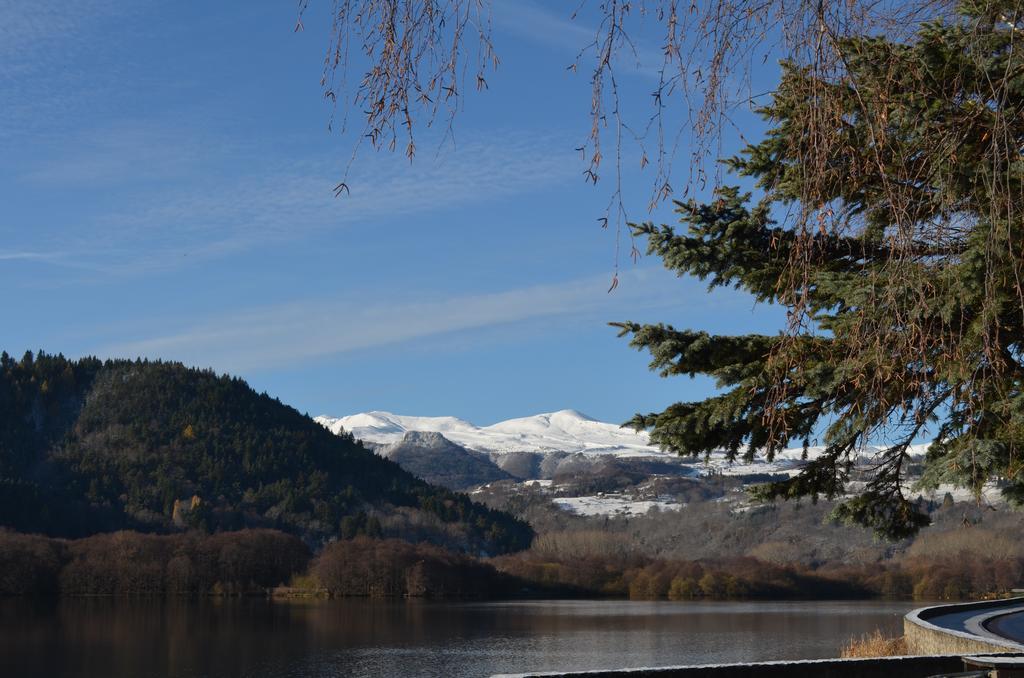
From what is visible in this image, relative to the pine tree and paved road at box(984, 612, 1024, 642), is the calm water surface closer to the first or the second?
paved road at box(984, 612, 1024, 642)

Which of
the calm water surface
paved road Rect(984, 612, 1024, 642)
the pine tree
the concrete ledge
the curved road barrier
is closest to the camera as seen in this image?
the pine tree

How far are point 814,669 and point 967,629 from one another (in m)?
18.8

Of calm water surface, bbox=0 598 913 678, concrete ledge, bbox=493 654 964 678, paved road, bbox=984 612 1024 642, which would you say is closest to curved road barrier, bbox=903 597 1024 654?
paved road, bbox=984 612 1024 642

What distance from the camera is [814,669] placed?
456 inches

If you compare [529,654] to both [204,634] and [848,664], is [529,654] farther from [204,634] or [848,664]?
[848,664]

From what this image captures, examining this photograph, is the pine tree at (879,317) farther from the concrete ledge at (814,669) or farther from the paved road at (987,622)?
the paved road at (987,622)

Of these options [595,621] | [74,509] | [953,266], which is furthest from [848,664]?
[74,509]

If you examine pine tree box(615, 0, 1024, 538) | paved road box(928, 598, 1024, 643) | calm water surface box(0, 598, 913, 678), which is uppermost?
pine tree box(615, 0, 1024, 538)

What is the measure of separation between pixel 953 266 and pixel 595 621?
278 ft

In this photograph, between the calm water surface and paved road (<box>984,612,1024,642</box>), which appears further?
the calm water surface

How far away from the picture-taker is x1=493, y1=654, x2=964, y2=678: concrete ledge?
10938 mm

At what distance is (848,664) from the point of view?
11914 mm

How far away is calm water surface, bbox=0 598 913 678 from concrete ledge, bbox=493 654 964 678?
37.7 m

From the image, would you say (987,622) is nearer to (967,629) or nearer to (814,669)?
(967,629)
